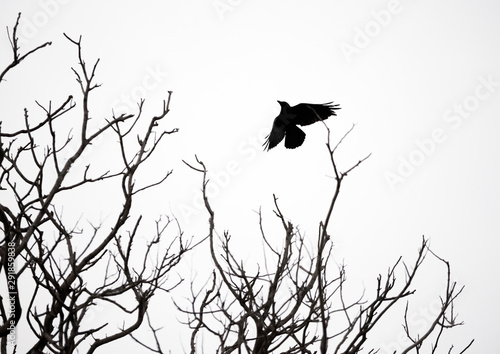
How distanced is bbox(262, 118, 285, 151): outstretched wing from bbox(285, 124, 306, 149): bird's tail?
86mm

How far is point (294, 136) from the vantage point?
6.52 meters

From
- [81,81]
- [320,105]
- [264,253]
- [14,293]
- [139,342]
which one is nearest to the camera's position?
[14,293]

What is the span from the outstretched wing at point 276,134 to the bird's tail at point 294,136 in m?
0.09

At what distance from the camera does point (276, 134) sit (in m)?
6.46

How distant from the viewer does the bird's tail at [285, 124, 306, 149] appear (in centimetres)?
644

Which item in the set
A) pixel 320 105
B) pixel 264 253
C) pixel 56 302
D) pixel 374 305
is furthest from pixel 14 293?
pixel 320 105

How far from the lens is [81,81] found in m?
2.47

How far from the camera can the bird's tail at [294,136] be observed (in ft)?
→ 21.1

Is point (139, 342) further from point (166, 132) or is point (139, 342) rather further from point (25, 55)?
point (25, 55)

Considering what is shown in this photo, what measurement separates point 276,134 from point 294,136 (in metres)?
0.26

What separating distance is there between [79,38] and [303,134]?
4514 millimetres

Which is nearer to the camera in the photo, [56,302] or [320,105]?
[56,302]

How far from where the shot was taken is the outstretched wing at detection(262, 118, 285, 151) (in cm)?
627

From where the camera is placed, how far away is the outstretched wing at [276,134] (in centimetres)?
627
